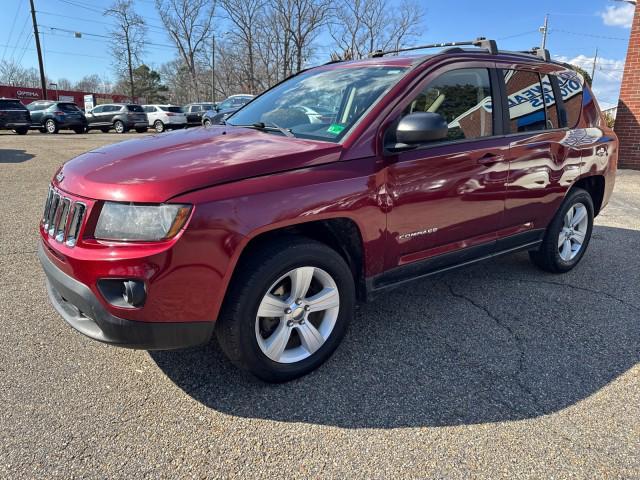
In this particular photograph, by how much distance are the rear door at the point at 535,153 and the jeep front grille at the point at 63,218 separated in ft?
9.42

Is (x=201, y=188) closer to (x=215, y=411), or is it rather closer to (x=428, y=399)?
(x=215, y=411)

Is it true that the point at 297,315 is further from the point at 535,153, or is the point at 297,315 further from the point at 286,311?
the point at 535,153

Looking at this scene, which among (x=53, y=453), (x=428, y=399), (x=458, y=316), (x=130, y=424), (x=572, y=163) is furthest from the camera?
(x=572, y=163)

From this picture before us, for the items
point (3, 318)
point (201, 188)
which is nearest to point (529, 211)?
point (201, 188)

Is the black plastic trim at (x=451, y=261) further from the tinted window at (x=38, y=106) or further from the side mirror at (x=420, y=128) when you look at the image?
the tinted window at (x=38, y=106)

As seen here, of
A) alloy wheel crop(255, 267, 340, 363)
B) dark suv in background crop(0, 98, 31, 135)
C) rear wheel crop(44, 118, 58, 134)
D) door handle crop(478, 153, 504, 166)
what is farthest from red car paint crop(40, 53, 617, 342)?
rear wheel crop(44, 118, 58, 134)

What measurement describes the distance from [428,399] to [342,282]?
0.79 metres

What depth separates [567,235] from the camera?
4312mm

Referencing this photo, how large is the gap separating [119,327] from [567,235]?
3.94m

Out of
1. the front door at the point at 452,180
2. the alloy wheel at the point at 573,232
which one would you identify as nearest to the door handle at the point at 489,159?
the front door at the point at 452,180

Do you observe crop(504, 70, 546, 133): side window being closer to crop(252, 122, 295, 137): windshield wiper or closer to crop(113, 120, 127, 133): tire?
crop(252, 122, 295, 137): windshield wiper

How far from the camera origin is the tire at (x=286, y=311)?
231 cm

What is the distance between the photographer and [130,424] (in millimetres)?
2275

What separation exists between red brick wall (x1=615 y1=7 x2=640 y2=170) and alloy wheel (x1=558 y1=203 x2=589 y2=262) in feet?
26.9
